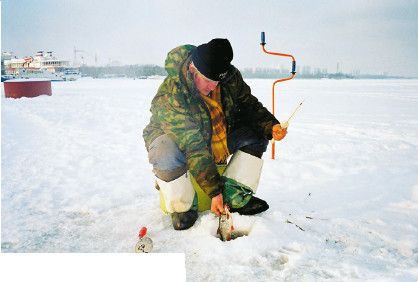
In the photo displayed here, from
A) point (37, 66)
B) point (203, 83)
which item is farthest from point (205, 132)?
point (37, 66)

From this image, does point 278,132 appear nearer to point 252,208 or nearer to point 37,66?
Result: point 252,208

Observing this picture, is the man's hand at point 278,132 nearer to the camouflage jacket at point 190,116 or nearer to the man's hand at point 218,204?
the camouflage jacket at point 190,116

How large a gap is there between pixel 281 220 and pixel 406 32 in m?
1.33

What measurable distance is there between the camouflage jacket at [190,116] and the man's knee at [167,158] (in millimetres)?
23

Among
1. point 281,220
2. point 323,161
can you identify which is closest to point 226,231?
point 281,220

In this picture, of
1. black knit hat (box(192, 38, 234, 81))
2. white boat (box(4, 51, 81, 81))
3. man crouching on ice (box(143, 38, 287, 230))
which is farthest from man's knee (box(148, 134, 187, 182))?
white boat (box(4, 51, 81, 81))

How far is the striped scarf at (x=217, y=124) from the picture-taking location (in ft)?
4.27

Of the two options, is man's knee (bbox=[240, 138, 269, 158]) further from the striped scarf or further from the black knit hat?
the black knit hat

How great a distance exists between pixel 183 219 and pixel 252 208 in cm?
27

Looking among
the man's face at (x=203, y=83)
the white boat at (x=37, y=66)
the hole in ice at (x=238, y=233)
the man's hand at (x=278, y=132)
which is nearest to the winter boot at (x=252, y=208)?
the hole in ice at (x=238, y=233)

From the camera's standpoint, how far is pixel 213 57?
114 cm

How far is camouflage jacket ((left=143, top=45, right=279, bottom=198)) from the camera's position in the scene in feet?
3.82

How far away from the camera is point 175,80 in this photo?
1.22 meters

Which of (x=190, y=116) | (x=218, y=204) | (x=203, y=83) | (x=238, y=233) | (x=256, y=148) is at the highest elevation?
(x=203, y=83)
